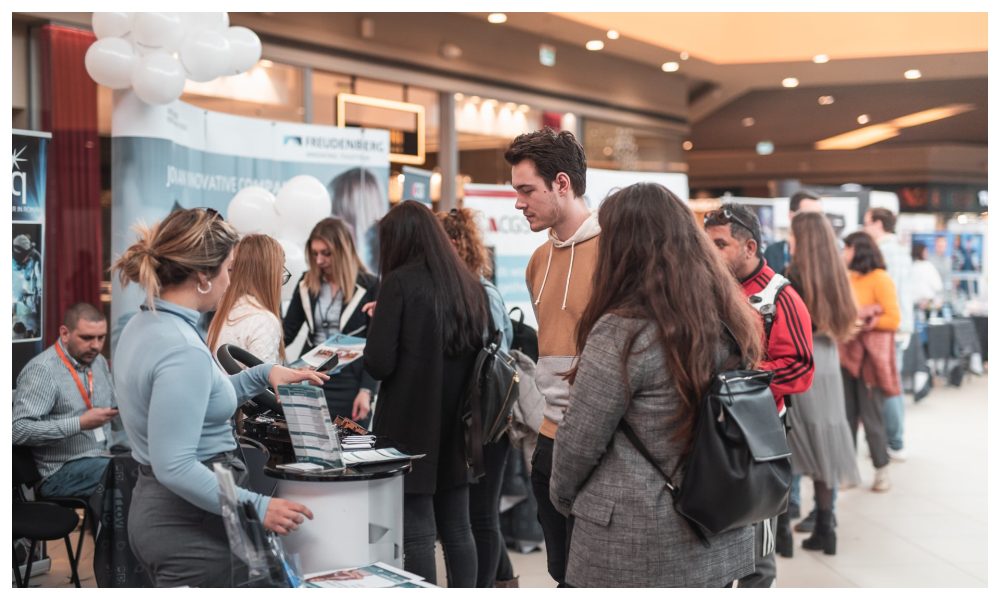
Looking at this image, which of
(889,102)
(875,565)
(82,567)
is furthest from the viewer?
(889,102)

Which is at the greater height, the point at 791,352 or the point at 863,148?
the point at 863,148

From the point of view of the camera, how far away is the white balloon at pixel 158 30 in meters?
4.56

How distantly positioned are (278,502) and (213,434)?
0.21 m

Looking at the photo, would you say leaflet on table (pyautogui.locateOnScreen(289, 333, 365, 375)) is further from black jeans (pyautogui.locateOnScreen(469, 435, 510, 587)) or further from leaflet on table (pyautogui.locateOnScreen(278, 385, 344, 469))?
black jeans (pyautogui.locateOnScreen(469, 435, 510, 587))

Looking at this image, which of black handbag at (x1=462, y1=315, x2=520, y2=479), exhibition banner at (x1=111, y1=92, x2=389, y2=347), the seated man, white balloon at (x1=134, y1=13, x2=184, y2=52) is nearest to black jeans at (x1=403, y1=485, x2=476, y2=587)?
black handbag at (x1=462, y1=315, x2=520, y2=479)

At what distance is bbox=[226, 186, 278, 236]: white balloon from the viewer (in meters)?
4.93

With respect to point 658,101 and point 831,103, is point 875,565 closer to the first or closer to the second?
point 658,101

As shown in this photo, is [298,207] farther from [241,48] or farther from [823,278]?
[823,278]

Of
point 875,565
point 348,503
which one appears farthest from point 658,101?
point 348,503

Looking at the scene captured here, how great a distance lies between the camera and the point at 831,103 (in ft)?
52.0

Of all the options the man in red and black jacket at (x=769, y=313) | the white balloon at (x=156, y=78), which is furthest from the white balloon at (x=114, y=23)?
the man in red and black jacket at (x=769, y=313)

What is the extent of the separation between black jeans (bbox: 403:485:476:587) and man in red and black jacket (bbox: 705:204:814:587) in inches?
37.0
